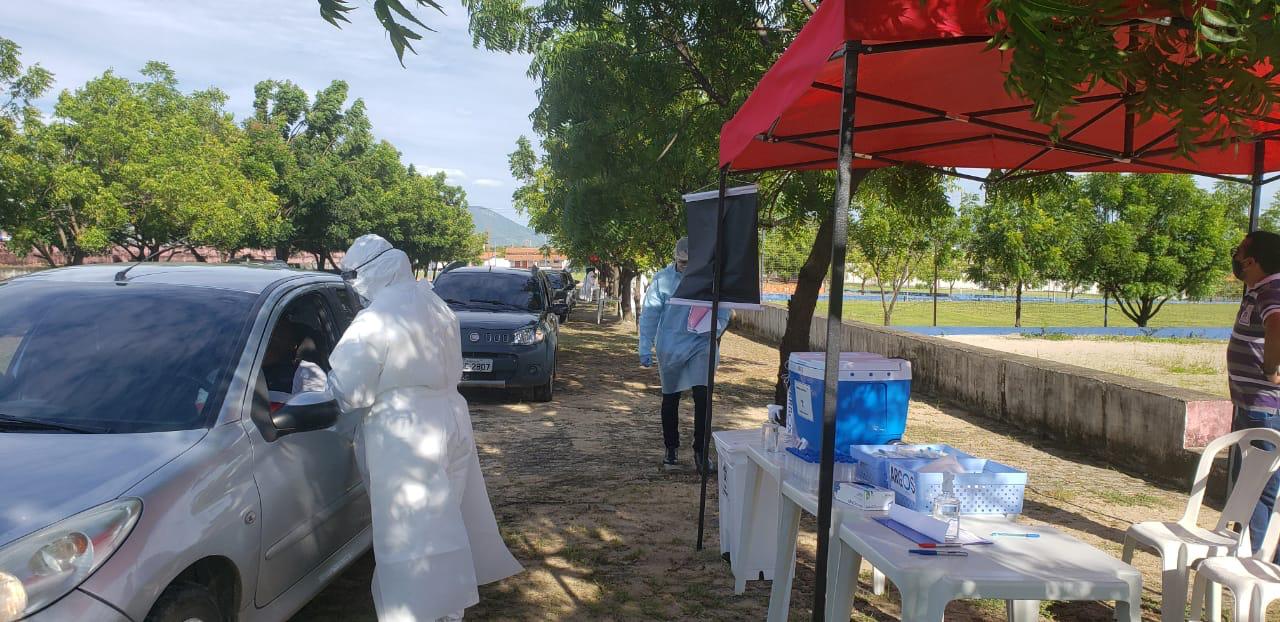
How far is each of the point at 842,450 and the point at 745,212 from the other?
1.98 meters

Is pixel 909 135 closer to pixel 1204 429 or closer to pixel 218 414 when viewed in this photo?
pixel 1204 429

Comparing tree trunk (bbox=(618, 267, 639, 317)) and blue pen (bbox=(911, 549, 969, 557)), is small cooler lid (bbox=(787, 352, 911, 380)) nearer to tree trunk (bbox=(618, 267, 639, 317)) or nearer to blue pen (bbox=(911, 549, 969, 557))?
blue pen (bbox=(911, 549, 969, 557))

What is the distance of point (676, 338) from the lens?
657cm

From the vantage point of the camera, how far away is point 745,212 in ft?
16.3

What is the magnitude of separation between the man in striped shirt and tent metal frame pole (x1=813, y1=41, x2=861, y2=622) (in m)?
2.45

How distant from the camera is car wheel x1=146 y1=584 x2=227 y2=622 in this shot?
2482 millimetres

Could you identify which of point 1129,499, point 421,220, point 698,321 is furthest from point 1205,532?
point 421,220

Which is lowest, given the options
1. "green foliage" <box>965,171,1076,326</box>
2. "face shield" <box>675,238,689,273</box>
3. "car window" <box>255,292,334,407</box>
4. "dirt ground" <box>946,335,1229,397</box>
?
"dirt ground" <box>946,335,1229,397</box>

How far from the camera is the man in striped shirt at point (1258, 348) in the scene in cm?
404

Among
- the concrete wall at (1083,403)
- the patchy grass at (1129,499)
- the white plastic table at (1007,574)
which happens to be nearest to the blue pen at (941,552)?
the white plastic table at (1007,574)

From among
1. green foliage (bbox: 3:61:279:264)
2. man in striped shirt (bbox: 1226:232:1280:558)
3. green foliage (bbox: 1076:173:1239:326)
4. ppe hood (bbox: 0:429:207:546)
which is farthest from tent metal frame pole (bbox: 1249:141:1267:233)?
green foliage (bbox: 3:61:279:264)

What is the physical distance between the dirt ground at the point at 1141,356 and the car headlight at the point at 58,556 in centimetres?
1299

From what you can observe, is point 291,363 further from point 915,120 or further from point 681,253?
point 915,120

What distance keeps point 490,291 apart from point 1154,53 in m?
9.94
